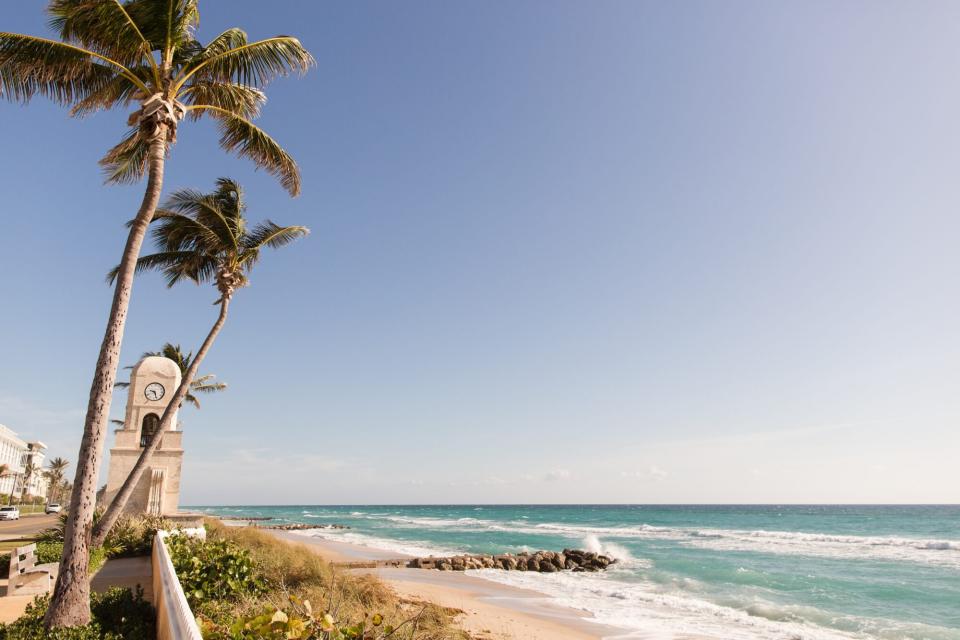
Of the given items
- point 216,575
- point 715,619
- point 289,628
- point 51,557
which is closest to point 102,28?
point 216,575

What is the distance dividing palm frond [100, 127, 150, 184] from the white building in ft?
298

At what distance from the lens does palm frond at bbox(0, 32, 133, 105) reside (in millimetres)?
8047

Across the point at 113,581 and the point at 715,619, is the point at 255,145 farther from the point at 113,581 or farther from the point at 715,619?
the point at 715,619

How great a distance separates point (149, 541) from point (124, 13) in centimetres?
1235

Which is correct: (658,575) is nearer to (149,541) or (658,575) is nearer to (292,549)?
(292,549)

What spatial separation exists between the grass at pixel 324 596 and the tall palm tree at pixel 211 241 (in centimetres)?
460

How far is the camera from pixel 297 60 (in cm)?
1027

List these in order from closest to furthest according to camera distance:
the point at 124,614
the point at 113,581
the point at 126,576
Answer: the point at 124,614, the point at 113,581, the point at 126,576

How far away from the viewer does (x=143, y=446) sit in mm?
18578

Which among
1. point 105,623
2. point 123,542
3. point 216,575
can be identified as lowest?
point 123,542

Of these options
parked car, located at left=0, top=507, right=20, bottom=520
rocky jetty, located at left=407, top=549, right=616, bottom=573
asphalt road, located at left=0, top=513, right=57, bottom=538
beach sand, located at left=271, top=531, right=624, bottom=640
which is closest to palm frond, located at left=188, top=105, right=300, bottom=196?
beach sand, located at left=271, top=531, right=624, bottom=640

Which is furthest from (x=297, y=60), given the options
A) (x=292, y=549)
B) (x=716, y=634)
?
(x=716, y=634)

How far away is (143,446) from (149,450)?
634 cm

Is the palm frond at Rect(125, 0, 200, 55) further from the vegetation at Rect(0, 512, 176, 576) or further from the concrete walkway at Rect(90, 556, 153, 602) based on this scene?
the vegetation at Rect(0, 512, 176, 576)
